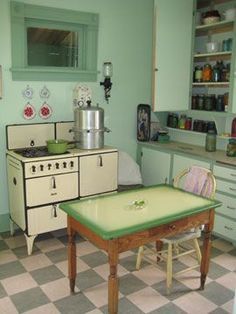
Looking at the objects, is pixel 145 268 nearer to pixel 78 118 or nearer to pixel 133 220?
pixel 133 220

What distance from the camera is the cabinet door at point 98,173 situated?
335 cm

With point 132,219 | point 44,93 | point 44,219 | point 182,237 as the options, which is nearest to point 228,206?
point 182,237

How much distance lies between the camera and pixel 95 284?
2672 mm

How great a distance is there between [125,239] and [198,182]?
39.3 inches

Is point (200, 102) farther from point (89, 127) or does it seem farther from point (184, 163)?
point (89, 127)

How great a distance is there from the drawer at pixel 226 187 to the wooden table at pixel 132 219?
83 centimetres

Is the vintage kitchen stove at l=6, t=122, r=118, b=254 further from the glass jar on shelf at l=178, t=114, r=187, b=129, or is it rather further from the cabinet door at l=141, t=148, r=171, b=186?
the glass jar on shelf at l=178, t=114, r=187, b=129

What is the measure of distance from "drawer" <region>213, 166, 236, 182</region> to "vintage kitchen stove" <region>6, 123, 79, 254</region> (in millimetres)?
1371

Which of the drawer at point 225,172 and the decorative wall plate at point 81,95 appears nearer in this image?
the drawer at point 225,172

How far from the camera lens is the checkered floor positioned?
7.86 ft

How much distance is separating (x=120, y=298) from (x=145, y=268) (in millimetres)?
484

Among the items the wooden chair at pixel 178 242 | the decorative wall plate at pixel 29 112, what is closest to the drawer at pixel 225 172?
the wooden chair at pixel 178 242

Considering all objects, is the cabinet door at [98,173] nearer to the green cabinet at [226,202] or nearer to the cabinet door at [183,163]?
the cabinet door at [183,163]

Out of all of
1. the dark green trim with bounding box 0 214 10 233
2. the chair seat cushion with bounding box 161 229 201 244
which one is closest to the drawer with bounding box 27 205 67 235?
the dark green trim with bounding box 0 214 10 233
